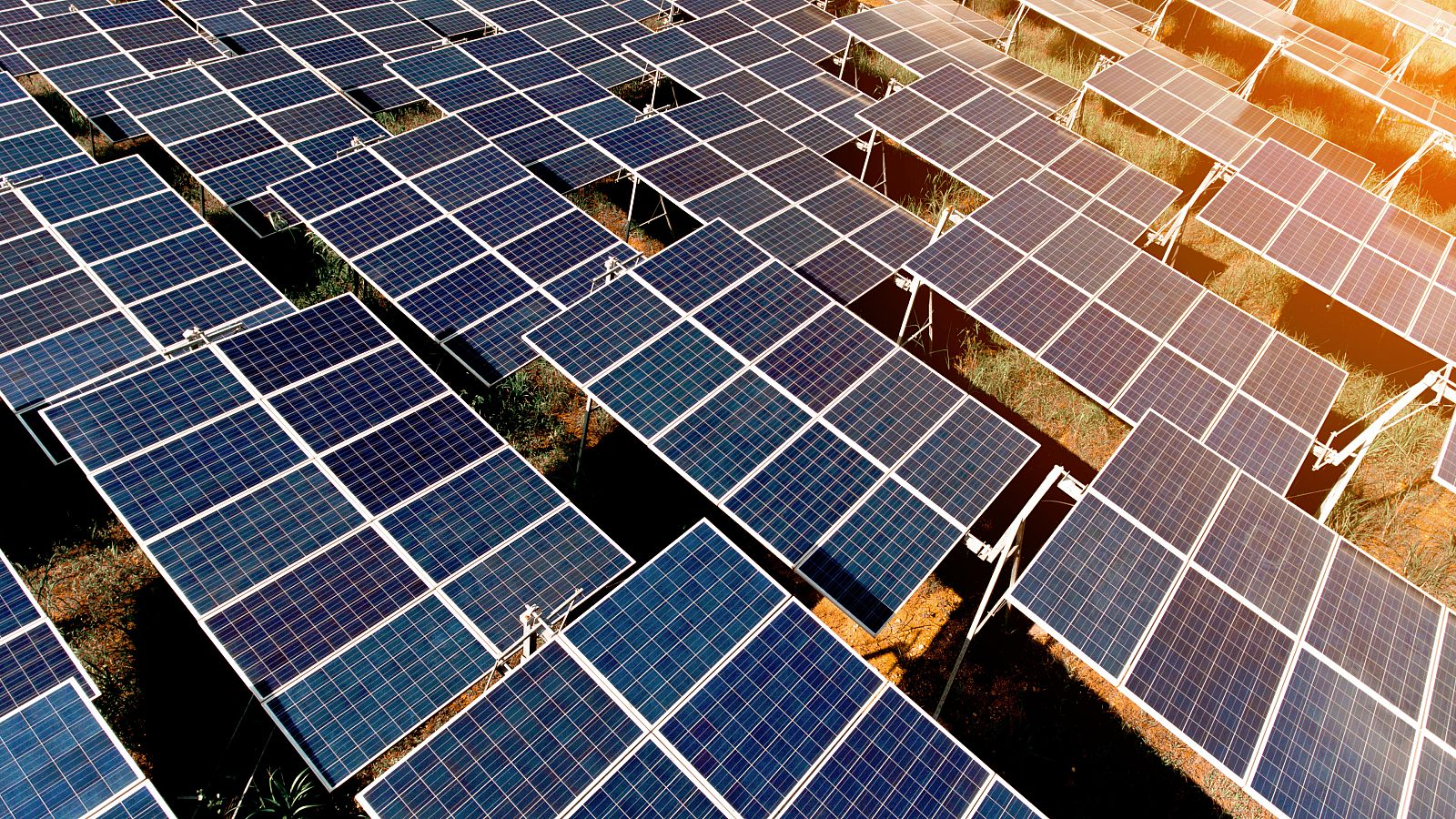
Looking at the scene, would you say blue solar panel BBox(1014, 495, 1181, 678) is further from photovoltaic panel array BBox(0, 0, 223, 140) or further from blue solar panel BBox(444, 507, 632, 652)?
photovoltaic panel array BBox(0, 0, 223, 140)

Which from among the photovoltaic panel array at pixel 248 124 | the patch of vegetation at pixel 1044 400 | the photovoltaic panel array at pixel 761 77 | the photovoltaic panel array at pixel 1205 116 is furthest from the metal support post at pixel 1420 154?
the photovoltaic panel array at pixel 248 124

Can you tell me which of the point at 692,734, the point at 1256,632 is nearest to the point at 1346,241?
the point at 1256,632

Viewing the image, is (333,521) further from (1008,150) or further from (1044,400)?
(1008,150)

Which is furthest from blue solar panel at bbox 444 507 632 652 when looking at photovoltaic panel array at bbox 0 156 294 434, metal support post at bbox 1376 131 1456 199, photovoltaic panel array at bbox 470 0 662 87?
metal support post at bbox 1376 131 1456 199

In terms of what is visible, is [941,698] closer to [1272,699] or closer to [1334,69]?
[1272,699]

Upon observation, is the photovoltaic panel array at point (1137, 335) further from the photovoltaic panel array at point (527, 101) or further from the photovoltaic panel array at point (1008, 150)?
the photovoltaic panel array at point (527, 101)

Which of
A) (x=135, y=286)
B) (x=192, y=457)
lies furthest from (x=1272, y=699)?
(x=135, y=286)
